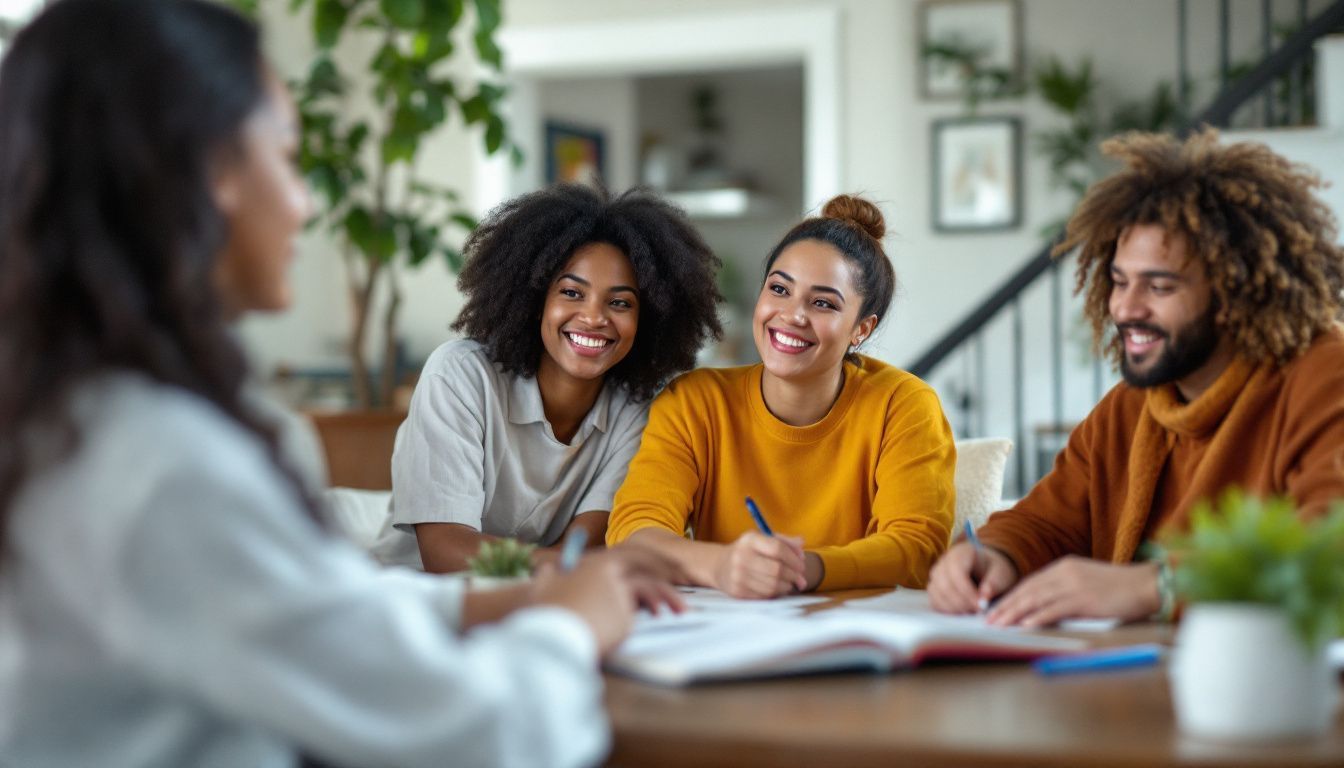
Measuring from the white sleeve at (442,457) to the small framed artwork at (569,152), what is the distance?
479cm

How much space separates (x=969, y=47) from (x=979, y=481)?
371cm

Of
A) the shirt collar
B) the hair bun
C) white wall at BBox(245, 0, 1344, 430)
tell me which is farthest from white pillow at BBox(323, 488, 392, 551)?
white wall at BBox(245, 0, 1344, 430)

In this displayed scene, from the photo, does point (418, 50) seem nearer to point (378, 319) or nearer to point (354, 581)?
point (378, 319)

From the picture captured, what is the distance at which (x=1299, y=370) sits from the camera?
5.01 ft

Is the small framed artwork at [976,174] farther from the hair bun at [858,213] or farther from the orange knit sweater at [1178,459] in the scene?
the orange knit sweater at [1178,459]

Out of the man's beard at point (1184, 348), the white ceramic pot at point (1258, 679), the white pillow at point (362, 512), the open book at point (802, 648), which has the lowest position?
the white pillow at point (362, 512)

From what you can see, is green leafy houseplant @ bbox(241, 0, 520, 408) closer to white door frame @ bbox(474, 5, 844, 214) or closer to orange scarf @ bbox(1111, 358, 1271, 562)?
white door frame @ bbox(474, 5, 844, 214)

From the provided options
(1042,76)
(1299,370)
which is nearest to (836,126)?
(1042,76)

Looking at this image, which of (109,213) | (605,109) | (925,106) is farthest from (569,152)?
(109,213)

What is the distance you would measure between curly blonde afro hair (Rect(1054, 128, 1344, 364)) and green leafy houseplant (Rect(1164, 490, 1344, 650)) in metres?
0.69

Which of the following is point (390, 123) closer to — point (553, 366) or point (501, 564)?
point (553, 366)

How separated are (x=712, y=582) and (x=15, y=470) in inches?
38.3

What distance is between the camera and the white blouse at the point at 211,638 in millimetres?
775

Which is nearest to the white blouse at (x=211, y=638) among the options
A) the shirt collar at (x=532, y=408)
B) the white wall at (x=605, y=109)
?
the shirt collar at (x=532, y=408)
